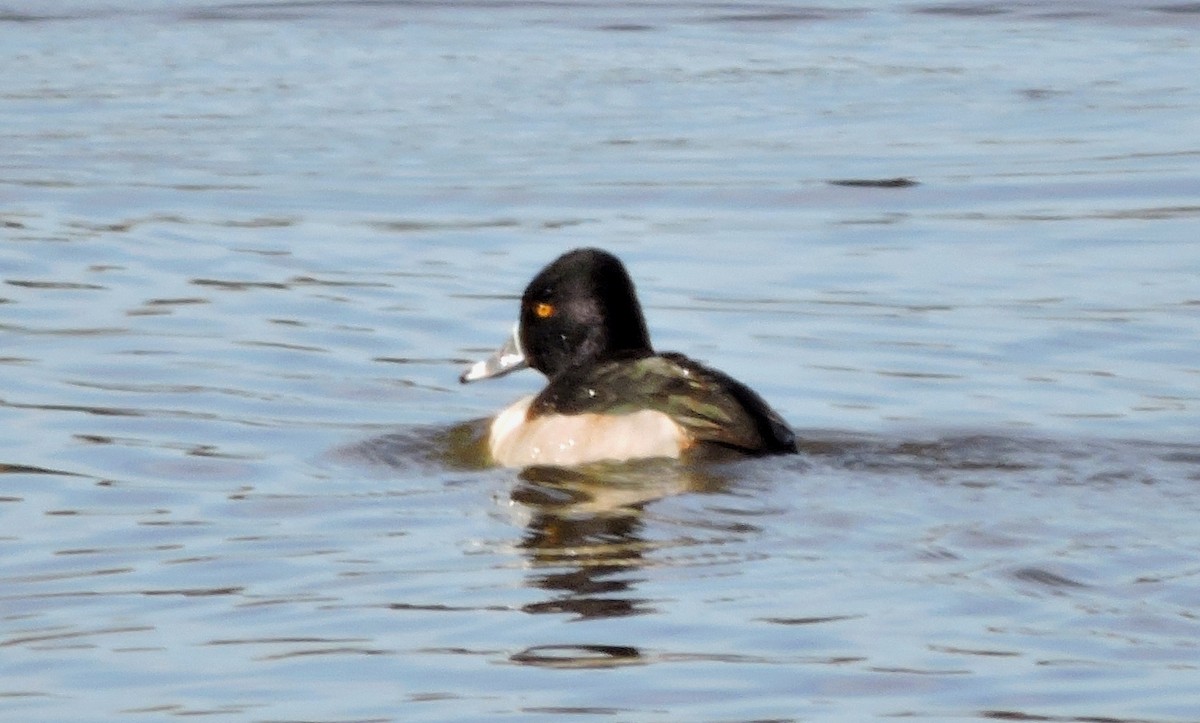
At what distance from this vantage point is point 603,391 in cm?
1008

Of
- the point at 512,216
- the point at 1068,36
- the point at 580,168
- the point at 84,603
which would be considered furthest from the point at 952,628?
the point at 1068,36

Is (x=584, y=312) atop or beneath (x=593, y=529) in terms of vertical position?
atop

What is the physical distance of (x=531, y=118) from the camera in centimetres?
1859

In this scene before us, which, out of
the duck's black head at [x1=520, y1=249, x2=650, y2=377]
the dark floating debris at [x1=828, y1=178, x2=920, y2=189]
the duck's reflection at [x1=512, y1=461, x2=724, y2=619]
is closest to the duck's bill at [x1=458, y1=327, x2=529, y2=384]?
the duck's black head at [x1=520, y1=249, x2=650, y2=377]

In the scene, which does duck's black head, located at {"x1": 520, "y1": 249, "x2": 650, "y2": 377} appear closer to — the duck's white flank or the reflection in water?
the duck's white flank

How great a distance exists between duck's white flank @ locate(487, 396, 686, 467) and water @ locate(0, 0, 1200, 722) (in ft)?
0.39

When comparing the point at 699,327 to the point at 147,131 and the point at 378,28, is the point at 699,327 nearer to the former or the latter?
the point at 147,131

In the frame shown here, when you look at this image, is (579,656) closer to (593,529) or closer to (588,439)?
(593,529)

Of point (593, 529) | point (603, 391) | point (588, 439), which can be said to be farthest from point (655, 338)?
point (593, 529)

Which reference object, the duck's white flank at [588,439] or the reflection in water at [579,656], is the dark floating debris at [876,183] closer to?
the duck's white flank at [588,439]

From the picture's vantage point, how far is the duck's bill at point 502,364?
1117 centimetres

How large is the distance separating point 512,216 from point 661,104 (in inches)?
155

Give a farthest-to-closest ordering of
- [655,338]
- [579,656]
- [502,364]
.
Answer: [655,338] < [502,364] < [579,656]

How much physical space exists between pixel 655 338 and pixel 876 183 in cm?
392
